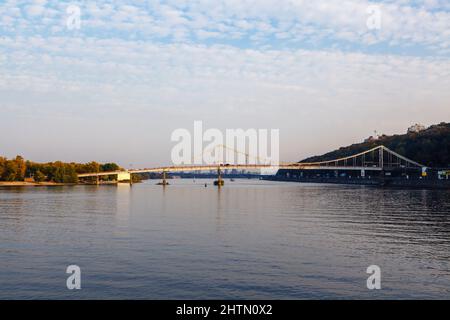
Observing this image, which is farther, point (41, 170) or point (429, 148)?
point (41, 170)

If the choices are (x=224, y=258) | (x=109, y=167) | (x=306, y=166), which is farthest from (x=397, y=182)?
(x=224, y=258)

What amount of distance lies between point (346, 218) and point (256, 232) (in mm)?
11382

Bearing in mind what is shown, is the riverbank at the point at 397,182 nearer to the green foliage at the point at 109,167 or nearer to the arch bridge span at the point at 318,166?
the arch bridge span at the point at 318,166

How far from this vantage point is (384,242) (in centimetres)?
2427

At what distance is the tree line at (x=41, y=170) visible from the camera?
135250mm

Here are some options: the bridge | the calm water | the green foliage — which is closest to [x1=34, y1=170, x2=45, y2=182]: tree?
the bridge

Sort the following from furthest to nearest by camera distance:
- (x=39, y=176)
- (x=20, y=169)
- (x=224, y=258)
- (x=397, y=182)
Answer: (x=39, y=176) < (x=20, y=169) < (x=397, y=182) < (x=224, y=258)

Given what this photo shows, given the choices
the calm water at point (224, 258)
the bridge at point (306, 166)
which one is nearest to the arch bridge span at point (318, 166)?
the bridge at point (306, 166)

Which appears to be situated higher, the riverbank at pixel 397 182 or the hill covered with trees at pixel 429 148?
the hill covered with trees at pixel 429 148

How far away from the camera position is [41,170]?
148 meters

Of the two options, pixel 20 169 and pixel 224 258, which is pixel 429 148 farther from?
pixel 224 258
